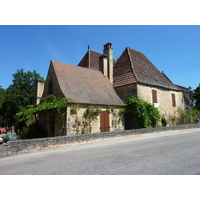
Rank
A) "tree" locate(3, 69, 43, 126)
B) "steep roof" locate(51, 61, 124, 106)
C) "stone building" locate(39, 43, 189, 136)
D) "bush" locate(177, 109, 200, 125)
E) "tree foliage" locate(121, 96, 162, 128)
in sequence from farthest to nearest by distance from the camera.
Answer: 1. "tree" locate(3, 69, 43, 126)
2. "bush" locate(177, 109, 200, 125)
3. "tree foliage" locate(121, 96, 162, 128)
4. "steep roof" locate(51, 61, 124, 106)
5. "stone building" locate(39, 43, 189, 136)

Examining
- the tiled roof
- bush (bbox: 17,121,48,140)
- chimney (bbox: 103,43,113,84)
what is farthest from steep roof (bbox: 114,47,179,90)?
bush (bbox: 17,121,48,140)

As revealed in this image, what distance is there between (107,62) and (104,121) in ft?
27.1

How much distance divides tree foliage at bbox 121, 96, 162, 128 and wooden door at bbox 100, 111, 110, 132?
6.36ft

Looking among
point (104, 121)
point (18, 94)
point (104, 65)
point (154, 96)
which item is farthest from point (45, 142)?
point (18, 94)

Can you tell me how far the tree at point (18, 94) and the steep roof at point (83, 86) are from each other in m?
20.3

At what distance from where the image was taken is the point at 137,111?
1485cm

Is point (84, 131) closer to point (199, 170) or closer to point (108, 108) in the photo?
point (108, 108)

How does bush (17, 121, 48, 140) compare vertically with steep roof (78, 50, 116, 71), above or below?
below

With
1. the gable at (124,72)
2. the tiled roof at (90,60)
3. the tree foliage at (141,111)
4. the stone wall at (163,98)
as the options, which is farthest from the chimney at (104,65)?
the tree foliage at (141,111)

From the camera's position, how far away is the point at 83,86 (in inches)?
575

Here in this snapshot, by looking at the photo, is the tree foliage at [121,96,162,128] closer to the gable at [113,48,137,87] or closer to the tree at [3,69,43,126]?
the gable at [113,48,137,87]

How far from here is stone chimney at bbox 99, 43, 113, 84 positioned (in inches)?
735

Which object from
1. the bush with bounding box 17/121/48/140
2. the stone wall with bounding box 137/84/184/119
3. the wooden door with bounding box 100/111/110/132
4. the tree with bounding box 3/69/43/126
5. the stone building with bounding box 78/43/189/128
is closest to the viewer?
the wooden door with bounding box 100/111/110/132

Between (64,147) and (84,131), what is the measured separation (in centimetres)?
400
